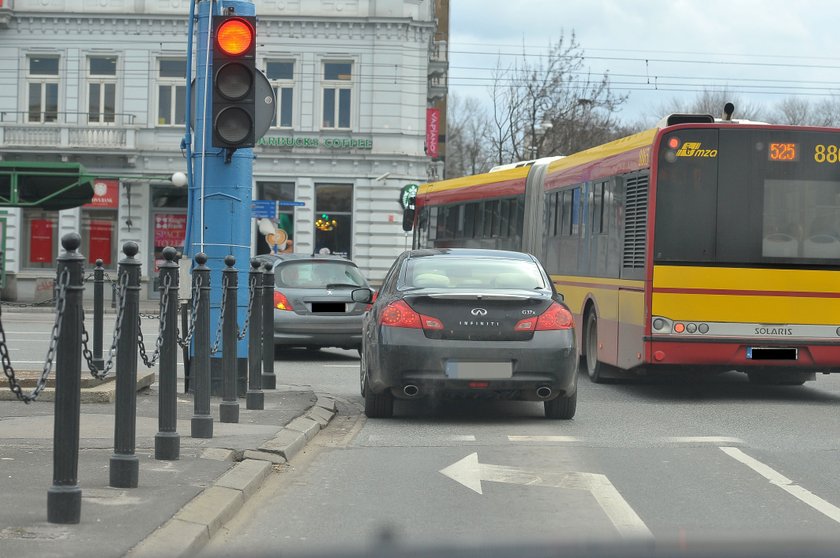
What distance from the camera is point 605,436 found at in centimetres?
1052

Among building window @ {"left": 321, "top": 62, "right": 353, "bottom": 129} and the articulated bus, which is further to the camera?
building window @ {"left": 321, "top": 62, "right": 353, "bottom": 129}

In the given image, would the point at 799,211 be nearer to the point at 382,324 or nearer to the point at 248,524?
the point at 382,324

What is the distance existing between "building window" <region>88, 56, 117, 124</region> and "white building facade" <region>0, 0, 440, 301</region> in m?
0.03

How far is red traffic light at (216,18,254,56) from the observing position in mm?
10727

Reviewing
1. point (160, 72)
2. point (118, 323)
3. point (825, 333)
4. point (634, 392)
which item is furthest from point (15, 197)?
point (118, 323)

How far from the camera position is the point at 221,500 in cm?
681

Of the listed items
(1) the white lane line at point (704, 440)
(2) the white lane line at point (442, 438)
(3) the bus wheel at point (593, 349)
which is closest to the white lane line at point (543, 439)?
(2) the white lane line at point (442, 438)

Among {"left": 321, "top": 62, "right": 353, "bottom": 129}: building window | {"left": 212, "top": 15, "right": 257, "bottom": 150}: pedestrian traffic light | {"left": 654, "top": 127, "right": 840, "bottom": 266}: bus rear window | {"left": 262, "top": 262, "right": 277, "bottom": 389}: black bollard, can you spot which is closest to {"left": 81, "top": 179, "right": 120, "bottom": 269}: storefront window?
{"left": 321, "top": 62, "right": 353, "bottom": 129}: building window

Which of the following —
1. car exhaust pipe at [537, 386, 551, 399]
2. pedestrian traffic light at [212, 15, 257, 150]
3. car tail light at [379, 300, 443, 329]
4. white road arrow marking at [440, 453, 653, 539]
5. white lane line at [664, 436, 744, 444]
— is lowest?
white lane line at [664, 436, 744, 444]

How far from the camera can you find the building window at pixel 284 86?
4072 centimetres

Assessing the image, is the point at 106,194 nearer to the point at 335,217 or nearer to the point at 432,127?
the point at 335,217

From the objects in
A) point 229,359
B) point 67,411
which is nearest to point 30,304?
point 229,359

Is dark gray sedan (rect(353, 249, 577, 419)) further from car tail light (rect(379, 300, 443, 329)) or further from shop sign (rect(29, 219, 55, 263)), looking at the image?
shop sign (rect(29, 219, 55, 263))

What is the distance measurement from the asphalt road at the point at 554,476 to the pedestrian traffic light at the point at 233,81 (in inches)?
103
